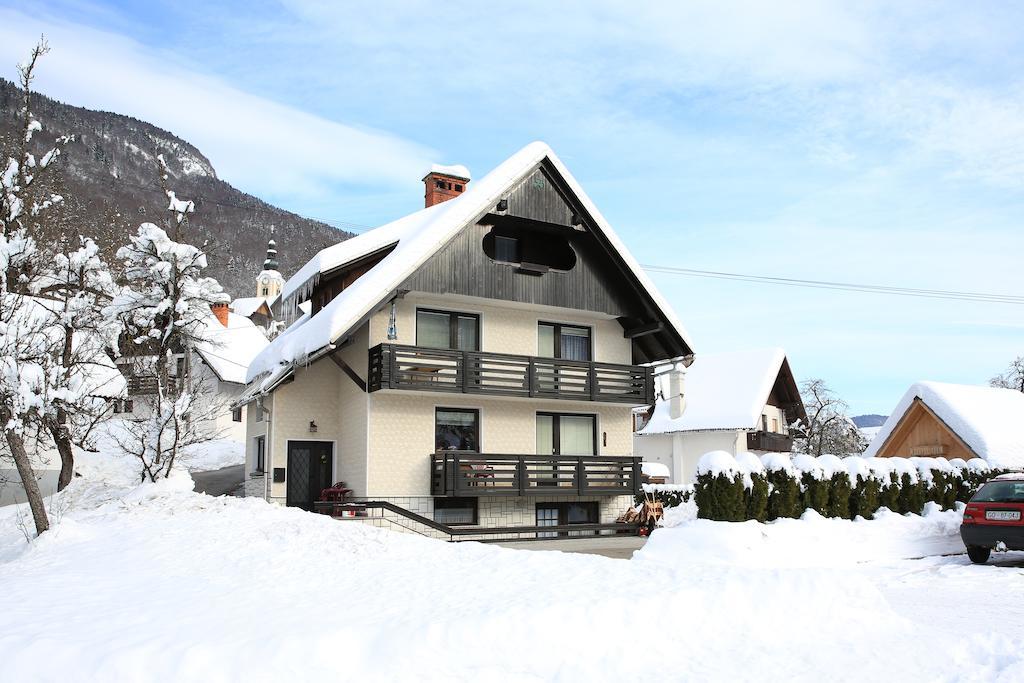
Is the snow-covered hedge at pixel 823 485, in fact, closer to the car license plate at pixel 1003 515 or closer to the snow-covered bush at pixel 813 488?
the snow-covered bush at pixel 813 488

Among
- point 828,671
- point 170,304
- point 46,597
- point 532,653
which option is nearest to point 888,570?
point 828,671

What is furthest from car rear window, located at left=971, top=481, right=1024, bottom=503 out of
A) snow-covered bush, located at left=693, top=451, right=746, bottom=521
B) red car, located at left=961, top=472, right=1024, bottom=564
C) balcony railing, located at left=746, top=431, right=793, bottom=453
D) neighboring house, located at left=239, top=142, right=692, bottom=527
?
balcony railing, located at left=746, top=431, right=793, bottom=453

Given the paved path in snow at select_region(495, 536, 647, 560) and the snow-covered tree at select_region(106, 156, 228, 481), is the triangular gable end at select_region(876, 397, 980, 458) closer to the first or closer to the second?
the paved path in snow at select_region(495, 536, 647, 560)

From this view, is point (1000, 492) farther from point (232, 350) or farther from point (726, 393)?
point (232, 350)

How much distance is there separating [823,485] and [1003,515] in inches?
177

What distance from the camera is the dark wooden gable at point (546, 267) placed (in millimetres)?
21531

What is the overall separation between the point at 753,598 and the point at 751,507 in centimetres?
900

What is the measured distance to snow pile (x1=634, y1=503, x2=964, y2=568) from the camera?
50.8ft

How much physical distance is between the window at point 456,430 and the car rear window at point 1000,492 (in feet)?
37.8

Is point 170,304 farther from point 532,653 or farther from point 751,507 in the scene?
point 532,653

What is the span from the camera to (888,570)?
612 inches

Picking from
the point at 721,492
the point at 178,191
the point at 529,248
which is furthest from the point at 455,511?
the point at 178,191

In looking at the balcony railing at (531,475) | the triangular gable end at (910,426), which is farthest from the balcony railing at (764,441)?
the balcony railing at (531,475)

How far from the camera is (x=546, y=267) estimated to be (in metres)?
22.7
